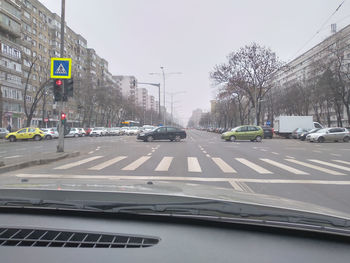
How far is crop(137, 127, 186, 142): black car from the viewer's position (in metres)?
26.4

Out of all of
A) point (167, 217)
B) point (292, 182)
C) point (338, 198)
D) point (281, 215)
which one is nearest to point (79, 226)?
point (167, 217)

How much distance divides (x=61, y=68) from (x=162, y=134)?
14725 millimetres

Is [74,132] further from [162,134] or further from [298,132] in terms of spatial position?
[298,132]

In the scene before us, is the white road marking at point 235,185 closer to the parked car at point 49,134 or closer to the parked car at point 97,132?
the parked car at point 49,134

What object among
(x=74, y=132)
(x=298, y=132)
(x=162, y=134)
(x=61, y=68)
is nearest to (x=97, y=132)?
(x=74, y=132)

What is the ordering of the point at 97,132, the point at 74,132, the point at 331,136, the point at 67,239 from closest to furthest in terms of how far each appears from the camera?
1. the point at 67,239
2. the point at 331,136
3. the point at 74,132
4. the point at 97,132

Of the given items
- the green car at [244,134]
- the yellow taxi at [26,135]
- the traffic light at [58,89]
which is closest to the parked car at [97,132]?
the yellow taxi at [26,135]

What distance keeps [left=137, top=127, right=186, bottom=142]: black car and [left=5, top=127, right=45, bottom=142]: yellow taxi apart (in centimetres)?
1296

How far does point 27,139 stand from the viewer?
3266cm

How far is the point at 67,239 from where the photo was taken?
1.83 metres

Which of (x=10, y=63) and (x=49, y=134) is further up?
(x=10, y=63)

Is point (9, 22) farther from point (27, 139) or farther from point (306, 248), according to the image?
point (306, 248)

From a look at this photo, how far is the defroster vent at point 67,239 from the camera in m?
1.77

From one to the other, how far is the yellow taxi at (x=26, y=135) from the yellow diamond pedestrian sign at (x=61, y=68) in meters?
21.2
